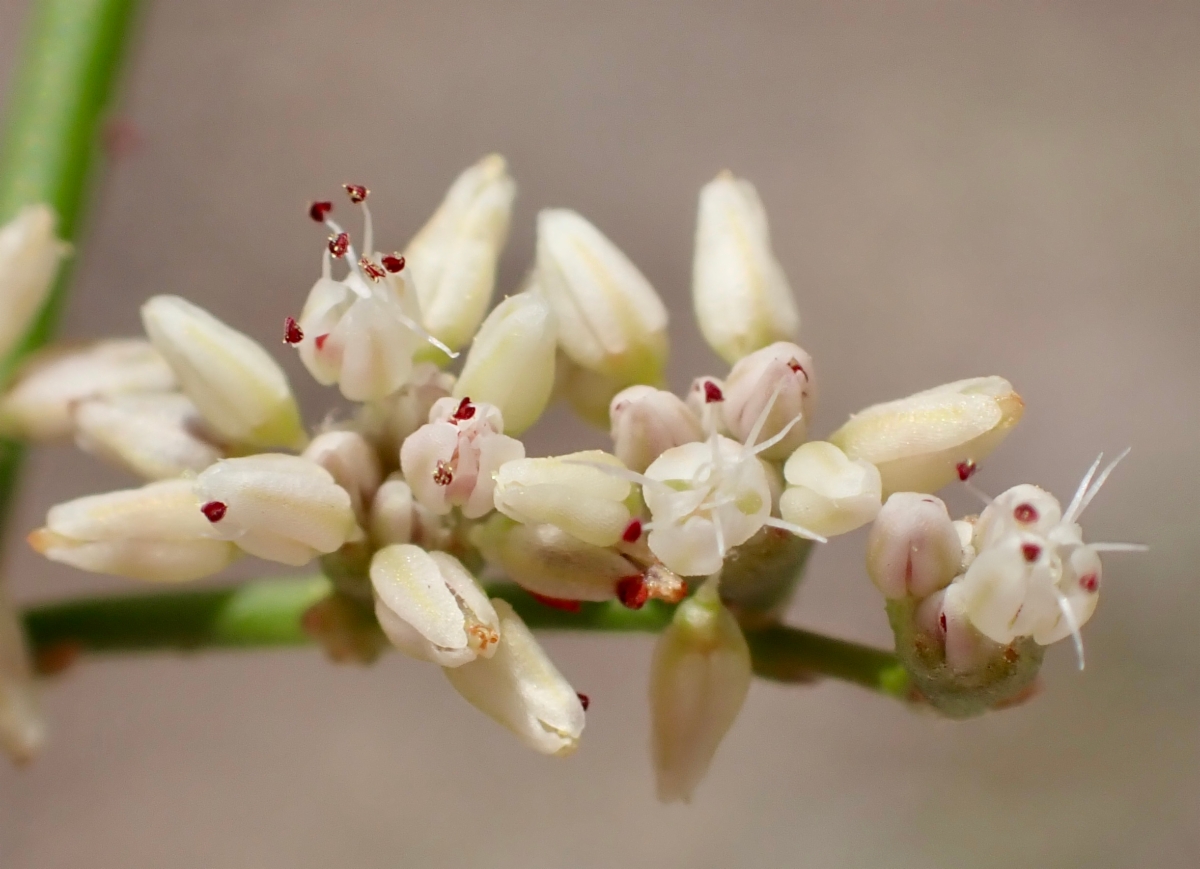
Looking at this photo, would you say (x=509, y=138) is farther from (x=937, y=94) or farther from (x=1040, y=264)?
(x=1040, y=264)

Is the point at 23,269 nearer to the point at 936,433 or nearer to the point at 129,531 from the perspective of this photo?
the point at 129,531

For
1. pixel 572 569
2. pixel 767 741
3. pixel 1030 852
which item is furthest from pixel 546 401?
pixel 1030 852

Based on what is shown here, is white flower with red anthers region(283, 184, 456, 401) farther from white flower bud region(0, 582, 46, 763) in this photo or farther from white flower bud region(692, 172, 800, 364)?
white flower bud region(0, 582, 46, 763)

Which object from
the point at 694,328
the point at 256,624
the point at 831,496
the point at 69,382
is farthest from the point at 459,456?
the point at 694,328

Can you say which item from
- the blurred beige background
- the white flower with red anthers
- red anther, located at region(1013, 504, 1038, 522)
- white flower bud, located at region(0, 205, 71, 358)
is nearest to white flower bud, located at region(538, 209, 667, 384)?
the white flower with red anthers

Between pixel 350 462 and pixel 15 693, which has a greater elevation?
pixel 350 462

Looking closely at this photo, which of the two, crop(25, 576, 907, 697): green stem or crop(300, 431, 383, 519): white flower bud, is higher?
crop(300, 431, 383, 519): white flower bud
